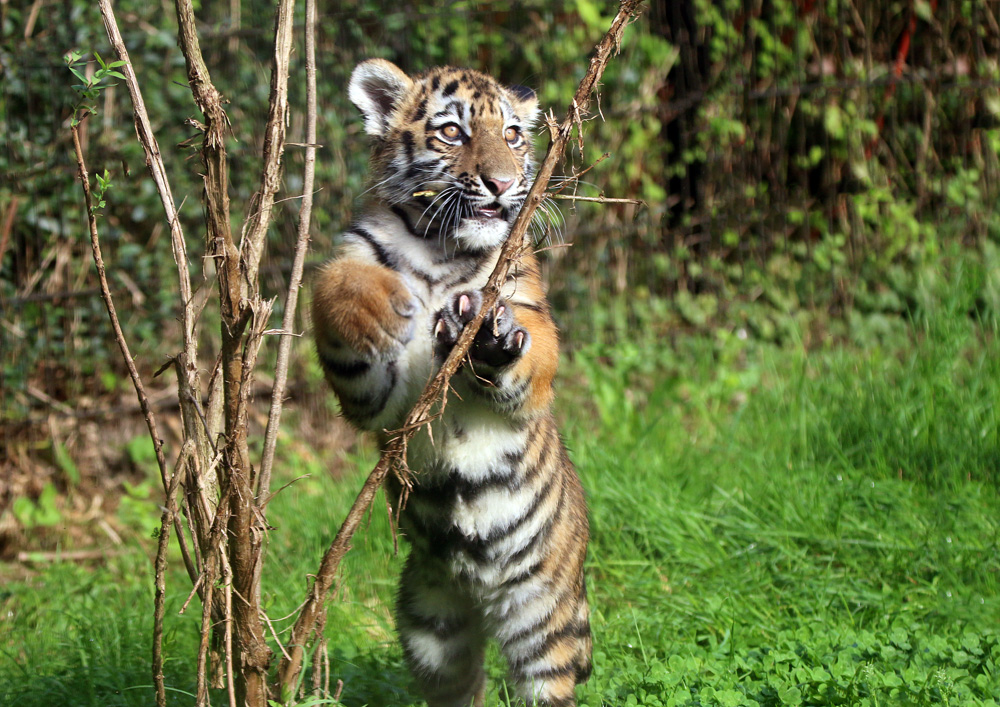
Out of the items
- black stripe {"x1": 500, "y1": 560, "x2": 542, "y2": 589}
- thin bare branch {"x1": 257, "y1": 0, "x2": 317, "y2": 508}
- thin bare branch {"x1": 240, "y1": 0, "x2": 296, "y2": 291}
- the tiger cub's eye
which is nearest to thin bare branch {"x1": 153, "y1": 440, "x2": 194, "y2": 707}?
thin bare branch {"x1": 257, "y1": 0, "x2": 317, "y2": 508}

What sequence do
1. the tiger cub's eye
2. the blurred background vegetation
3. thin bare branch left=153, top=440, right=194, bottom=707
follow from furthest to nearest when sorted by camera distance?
the blurred background vegetation < the tiger cub's eye < thin bare branch left=153, top=440, right=194, bottom=707

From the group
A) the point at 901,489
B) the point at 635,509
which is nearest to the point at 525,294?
the point at 635,509

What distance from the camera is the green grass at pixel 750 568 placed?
3297mm

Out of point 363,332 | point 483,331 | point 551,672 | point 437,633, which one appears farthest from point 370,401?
point 551,672

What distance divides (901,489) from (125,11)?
16.8 ft

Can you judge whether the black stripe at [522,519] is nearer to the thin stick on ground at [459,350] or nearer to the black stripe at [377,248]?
the thin stick on ground at [459,350]

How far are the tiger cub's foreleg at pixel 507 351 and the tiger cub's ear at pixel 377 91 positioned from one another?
985 mm

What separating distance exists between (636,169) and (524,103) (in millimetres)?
3682

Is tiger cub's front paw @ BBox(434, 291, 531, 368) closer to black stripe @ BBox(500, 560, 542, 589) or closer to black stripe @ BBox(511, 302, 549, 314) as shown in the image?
black stripe @ BBox(511, 302, 549, 314)

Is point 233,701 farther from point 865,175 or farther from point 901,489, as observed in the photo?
point 865,175

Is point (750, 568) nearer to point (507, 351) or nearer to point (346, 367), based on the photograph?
point (507, 351)

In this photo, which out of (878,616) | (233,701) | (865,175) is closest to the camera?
(233,701)

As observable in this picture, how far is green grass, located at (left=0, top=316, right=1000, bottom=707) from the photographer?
10.8ft

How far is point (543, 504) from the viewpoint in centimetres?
324
